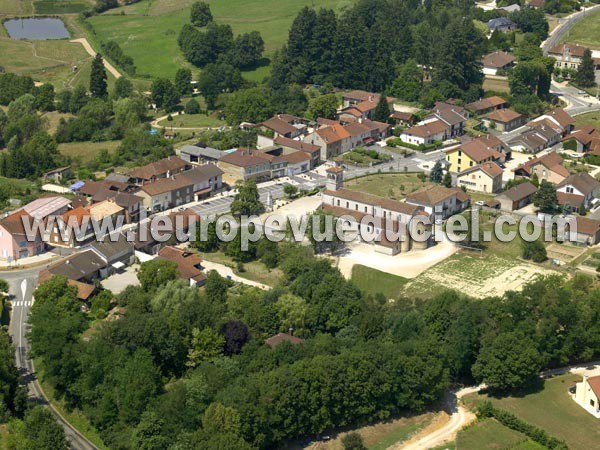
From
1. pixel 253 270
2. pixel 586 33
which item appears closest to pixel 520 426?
pixel 253 270

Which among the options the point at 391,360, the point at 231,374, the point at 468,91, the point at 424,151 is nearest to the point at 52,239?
the point at 231,374

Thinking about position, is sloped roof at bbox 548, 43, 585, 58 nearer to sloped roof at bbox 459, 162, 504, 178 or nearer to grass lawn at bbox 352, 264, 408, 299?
sloped roof at bbox 459, 162, 504, 178

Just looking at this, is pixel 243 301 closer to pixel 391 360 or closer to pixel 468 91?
pixel 391 360

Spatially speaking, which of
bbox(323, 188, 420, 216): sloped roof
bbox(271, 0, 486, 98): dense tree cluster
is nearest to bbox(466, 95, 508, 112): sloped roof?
bbox(271, 0, 486, 98): dense tree cluster

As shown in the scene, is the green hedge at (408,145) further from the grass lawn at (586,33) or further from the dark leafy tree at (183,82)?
the grass lawn at (586,33)

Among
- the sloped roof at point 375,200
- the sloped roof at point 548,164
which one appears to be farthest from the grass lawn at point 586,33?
the sloped roof at point 375,200
